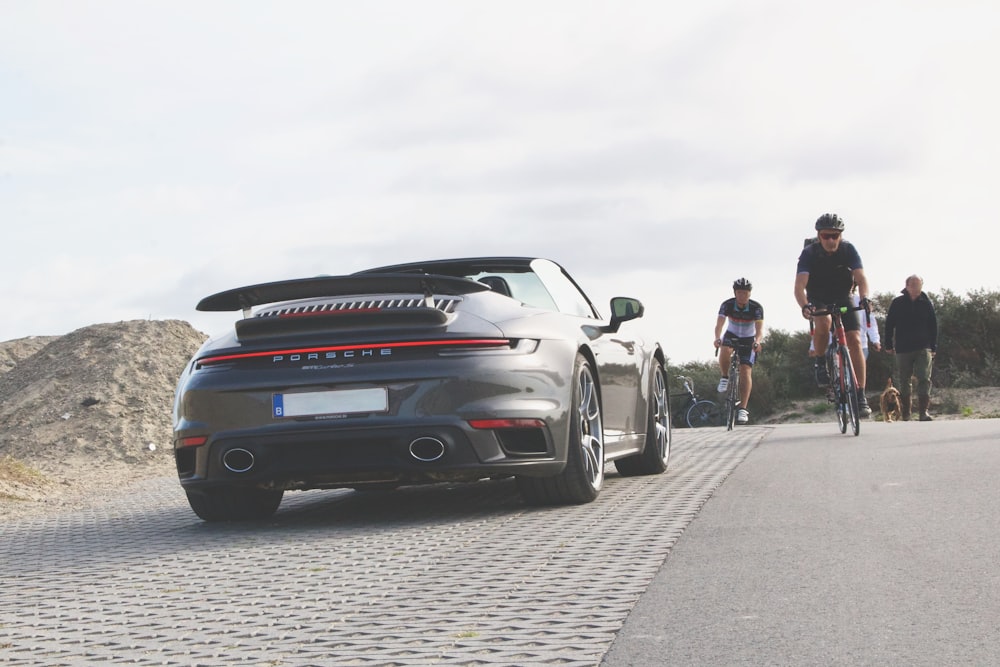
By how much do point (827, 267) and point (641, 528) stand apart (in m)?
7.47

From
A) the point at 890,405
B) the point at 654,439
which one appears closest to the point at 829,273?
the point at 654,439

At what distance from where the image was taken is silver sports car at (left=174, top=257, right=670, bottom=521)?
659cm

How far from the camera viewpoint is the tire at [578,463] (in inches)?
280

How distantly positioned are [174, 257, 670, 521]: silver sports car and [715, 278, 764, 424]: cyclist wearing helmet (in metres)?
9.42

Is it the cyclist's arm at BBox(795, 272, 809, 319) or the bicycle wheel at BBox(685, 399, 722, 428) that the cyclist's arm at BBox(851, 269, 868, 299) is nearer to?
the cyclist's arm at BBox(795, 272, 809, 319)

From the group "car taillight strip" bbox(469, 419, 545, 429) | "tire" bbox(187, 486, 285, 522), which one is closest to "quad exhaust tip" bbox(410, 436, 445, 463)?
"car taillight strip" bbox(469, 419, 545, 429)

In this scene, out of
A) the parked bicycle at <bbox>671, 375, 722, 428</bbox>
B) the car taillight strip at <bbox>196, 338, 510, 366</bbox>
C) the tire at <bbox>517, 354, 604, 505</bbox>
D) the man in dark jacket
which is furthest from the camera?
the parked bicycle at <bbox>671, 375, 722, 428</bbox>

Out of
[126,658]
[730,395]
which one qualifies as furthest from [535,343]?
[730,395]

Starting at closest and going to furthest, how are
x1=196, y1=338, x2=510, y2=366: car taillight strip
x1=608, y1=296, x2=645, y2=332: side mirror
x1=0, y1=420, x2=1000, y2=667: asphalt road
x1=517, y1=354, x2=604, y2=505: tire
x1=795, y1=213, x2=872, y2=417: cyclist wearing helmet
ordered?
x1=0, y1=420, x2=1000, y2=667: asphalt road
x1=196, y1=338, x2=510, y2=366: car taillight strip
x1=517, y1=354, x2=604, y2=505: tire
x1=608, y1=296, x2=645, y2=332: side mirror
x1=795, y1=213, x2=872, y2=417: cyclist wearing helmet

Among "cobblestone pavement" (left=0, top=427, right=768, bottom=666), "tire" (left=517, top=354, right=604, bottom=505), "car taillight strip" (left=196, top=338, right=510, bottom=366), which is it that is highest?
"car taillight strip" (left=196, top=338, right=510, bottom=366)

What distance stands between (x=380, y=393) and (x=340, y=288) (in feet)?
2.25

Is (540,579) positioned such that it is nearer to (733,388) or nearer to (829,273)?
(829,273)

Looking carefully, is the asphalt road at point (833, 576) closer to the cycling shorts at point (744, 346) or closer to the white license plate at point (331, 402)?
the white license plate at point (331, 402)

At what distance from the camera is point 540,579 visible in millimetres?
4973
